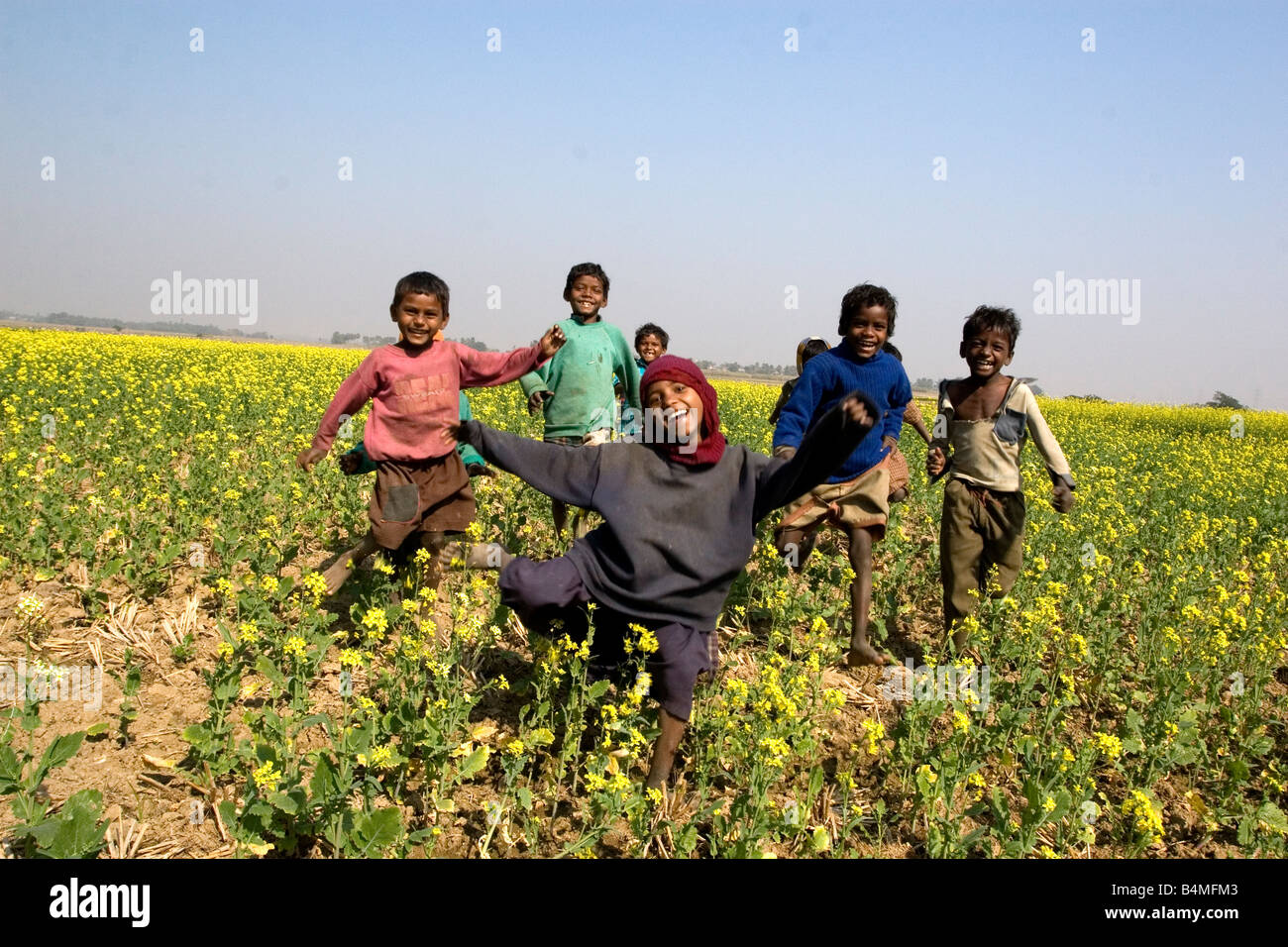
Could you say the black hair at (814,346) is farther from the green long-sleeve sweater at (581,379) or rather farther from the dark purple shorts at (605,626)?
the dark purple shorts at (605,626)

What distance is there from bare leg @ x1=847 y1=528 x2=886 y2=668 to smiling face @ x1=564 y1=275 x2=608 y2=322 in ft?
7.49

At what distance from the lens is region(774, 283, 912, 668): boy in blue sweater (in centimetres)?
448

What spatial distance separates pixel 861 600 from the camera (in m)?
4.59

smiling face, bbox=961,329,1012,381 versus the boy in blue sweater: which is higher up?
smiling face, bbox=961,329,1012,381

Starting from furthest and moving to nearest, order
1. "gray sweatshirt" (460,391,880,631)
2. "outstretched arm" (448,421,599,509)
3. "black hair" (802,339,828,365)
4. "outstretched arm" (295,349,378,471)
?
"black hair" (802,339,828,365) < "outstretched arm" (295,349,378,471) < "outstretched arm" (448,421,599,509) < "gray sweatshirt" (460,391,880,631)

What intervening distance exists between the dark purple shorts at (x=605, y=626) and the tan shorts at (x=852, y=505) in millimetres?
1545

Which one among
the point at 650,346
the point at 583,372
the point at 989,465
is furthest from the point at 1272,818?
the point at 650,346

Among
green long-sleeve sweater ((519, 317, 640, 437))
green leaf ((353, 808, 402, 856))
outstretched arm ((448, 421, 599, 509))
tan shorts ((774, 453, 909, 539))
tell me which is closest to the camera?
green leaf ((353, 808, 402, 856))

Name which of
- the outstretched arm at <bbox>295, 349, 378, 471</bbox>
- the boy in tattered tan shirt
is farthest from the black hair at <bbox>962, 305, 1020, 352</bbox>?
the outstretched arm at <bbox>295, 349, 378, 471</bbox>

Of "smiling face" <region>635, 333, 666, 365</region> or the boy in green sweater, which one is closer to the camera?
the boy in green sweater

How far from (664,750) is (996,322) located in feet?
9.95

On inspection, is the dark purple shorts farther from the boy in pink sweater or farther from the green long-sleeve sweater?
the green long-sleeve sweater
